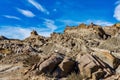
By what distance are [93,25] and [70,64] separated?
23273 mm

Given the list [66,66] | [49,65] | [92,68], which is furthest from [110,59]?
[49,65]

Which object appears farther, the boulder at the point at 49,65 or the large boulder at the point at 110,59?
the boulder at the point at 49,65

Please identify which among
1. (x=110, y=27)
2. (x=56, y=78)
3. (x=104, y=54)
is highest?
(x=110, y=27)

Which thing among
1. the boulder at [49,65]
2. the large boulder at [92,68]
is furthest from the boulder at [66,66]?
the large boulder at [92,68]

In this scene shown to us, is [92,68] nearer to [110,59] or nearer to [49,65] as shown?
[110,59]

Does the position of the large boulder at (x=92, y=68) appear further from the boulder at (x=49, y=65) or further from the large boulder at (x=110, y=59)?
the boulder at (x=49, y=65)

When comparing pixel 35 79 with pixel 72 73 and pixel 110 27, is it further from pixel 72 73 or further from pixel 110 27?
pixel 110 27

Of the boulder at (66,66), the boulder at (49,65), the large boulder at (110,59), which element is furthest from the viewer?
the boulder at (49,65)

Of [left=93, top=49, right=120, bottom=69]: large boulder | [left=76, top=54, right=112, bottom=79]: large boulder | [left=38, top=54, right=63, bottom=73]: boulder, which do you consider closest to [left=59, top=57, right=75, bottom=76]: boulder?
[left=38, top=54, right=63, bottom=73]: boulder

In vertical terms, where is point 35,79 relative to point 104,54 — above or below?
below

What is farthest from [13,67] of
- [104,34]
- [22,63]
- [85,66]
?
[104,34]

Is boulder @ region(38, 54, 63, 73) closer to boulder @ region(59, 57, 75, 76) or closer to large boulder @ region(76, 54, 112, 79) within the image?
boulder @ region(59, 57, 75, 76)

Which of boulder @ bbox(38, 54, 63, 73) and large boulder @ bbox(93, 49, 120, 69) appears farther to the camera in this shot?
boulder @ bbox(38, 54, 63, 73)

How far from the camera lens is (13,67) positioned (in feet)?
79.7
